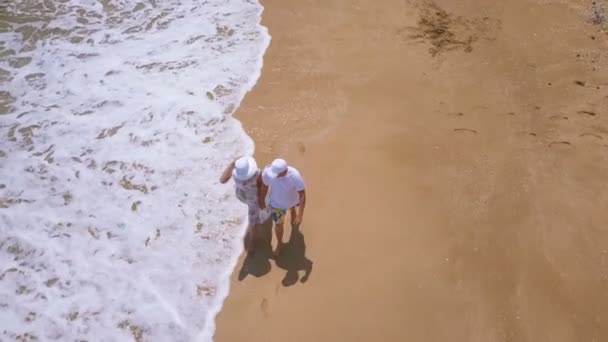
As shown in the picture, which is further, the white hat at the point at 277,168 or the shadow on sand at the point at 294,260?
the shadow on sand at the point at 294,260

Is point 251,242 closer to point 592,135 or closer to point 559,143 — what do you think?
point 559,143

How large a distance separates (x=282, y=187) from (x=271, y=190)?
163 mm

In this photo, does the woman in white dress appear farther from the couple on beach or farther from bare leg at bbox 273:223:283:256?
bare leg at bbox 273:223:283:256

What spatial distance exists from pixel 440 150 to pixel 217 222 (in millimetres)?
3092

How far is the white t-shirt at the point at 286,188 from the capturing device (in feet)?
16.3

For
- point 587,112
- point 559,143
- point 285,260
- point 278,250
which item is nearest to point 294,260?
point 285,260

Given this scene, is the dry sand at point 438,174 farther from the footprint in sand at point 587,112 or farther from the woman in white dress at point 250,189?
the woman in white dress at point 250,189

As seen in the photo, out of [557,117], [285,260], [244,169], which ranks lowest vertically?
[285,260]

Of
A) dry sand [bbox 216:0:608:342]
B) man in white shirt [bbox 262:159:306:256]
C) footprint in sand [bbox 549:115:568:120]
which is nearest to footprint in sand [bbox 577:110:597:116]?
dry sand [bbox 216:0:608:342]

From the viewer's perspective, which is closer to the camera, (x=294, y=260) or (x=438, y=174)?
(x=294, y=260)

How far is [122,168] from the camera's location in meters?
6.70

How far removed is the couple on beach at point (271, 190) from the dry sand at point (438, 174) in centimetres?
32

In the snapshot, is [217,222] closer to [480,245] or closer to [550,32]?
[480,245]

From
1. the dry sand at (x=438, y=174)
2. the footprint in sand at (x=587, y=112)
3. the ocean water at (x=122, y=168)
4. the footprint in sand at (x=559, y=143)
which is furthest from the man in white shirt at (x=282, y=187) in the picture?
the footprint in sand at (x=587, y=112)
